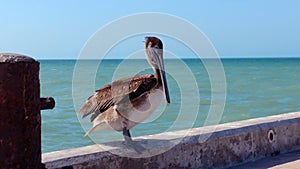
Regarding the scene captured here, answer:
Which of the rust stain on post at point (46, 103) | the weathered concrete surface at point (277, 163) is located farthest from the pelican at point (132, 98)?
the rust stain on post at point (46, 103)

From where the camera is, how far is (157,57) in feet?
14.9

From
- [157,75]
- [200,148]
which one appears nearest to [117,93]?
[157,75]

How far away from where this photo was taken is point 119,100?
4.44 m

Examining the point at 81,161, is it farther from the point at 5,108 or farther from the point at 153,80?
the point at 5,108

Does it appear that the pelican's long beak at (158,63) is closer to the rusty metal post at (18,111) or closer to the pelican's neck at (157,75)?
the pelican's neck at (157,75)

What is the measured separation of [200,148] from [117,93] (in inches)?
40.9

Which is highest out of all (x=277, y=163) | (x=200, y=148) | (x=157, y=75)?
(x=157, y=75)

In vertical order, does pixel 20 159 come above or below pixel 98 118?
above

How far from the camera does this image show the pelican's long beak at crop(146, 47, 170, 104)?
4457 millimetres

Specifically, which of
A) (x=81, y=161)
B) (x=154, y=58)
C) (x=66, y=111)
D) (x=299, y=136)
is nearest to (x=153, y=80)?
(x=154, y=58)

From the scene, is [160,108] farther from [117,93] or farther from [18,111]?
[18,111]

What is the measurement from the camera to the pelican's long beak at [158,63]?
4.46 metres

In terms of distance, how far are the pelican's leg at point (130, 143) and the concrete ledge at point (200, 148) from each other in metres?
0.04

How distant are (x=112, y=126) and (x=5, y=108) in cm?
268
